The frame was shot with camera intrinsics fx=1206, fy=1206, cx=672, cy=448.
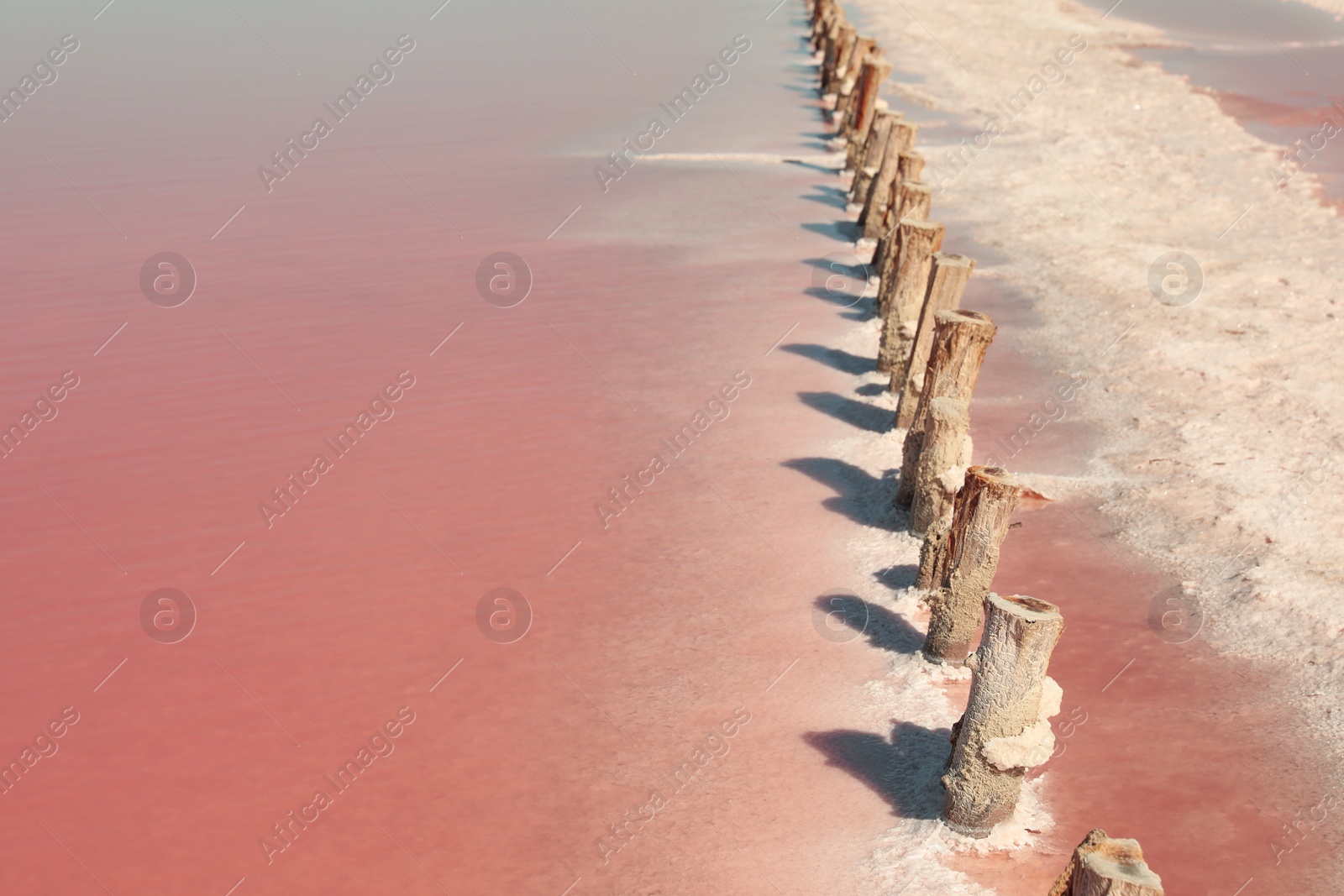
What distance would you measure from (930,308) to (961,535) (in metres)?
3.17

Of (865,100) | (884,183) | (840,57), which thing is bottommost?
(884,183)

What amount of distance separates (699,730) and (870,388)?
487 cm

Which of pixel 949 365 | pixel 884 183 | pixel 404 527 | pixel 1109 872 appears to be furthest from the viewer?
pixel 884 183

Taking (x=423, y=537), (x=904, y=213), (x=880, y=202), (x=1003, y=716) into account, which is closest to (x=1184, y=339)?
(x=904, y=213)

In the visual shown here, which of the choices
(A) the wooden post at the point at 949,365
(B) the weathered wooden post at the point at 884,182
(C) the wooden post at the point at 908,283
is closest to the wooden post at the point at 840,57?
(B) the weathered wooden post at the point at 884,182

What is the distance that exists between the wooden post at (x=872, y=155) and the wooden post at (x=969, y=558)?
855cm

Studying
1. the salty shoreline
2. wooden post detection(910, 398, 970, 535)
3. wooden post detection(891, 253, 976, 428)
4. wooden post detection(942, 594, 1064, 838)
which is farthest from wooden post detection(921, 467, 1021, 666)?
wooden post detection(891, 253, 976, 428)

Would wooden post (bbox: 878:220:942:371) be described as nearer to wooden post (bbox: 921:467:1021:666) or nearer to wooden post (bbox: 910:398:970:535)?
wooden post (bbox: 910:398:970:535)

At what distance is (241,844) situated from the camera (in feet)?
19.7

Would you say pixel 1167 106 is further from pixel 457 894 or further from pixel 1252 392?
pixel 457 894

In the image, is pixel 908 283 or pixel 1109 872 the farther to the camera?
pixel 908 283

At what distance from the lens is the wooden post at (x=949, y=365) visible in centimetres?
834

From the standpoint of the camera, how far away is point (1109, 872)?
13.5 feet

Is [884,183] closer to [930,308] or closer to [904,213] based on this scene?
[904,213]
